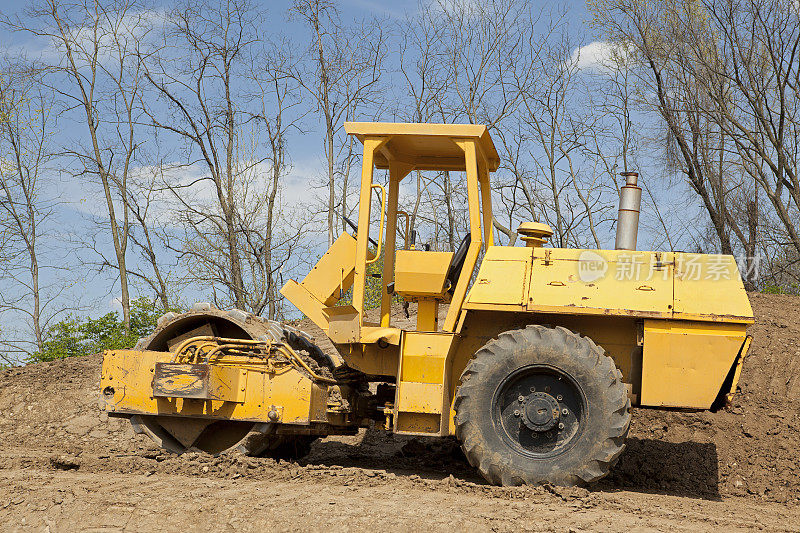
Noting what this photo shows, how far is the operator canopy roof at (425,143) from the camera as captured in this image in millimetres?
6316

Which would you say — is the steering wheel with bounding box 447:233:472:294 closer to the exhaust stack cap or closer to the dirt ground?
the exhaust stack cap

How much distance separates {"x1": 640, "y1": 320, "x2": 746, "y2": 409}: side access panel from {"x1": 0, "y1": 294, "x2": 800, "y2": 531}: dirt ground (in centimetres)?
77

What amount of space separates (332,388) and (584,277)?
95.5 inches

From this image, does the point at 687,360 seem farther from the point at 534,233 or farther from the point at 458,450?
the point at 458,450

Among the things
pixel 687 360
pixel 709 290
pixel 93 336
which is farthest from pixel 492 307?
pixel 93 336

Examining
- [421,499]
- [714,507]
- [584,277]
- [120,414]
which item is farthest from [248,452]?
[714,507]

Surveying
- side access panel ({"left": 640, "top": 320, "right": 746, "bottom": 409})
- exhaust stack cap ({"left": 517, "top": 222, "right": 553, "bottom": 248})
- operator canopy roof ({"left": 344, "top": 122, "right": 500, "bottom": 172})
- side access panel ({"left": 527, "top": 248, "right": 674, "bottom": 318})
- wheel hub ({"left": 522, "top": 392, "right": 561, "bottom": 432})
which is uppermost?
operator canopy roof ({"left": 344, "top": 122, "right": 500, "bottom": 172})

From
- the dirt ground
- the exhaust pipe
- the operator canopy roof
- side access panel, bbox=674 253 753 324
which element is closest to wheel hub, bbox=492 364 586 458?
the dirt ground

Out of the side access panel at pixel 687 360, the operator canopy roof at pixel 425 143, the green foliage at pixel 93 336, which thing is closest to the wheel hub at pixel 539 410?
the side access panel at pixel 687 360

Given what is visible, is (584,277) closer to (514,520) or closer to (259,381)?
(514,520)

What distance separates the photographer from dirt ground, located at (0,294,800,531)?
4.95 m

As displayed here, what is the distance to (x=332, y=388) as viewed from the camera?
22.7 feet

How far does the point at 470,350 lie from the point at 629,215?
1.73m

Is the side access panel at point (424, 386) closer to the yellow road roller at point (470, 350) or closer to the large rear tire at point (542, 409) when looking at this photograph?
the yellow road roller at point (470, 350)
